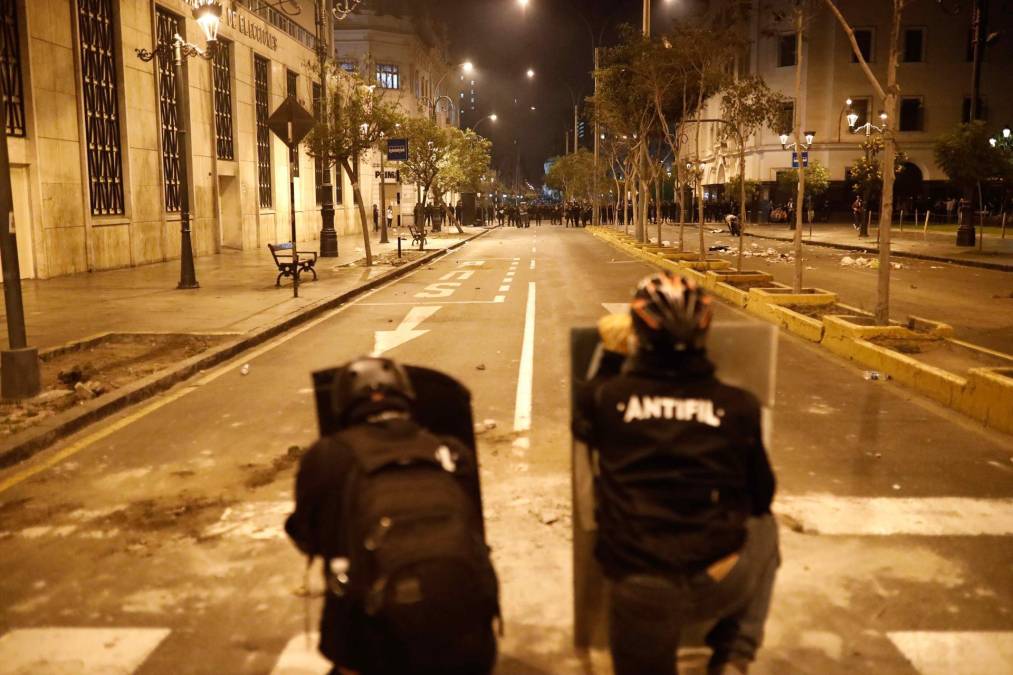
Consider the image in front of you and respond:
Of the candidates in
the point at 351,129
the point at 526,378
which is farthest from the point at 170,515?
the point at 351,129

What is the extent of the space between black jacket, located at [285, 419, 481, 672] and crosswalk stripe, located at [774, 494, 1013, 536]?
369 cm

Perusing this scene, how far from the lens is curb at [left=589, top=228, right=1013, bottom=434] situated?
312 inches

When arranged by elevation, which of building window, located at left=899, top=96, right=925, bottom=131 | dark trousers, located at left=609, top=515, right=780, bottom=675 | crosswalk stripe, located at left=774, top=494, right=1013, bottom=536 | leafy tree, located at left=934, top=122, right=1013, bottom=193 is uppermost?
building window, located at left=899, top=96, right=925, bottom=131

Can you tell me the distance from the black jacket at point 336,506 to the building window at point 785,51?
5893 centimetres

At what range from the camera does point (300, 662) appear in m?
3.94

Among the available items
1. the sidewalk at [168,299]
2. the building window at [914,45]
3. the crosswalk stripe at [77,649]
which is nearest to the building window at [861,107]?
the building window at [914,45]

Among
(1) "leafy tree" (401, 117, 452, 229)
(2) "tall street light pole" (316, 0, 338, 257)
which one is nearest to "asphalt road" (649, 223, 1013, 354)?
(2) "tall street light pole" (316, 0, 338, 257)

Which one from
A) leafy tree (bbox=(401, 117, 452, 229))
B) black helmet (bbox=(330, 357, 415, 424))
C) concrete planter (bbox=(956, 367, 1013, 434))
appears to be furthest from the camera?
leafy tree (bbox=(401, 117, 452, 229))

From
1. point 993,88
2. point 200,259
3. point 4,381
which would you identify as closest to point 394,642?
point 4,381

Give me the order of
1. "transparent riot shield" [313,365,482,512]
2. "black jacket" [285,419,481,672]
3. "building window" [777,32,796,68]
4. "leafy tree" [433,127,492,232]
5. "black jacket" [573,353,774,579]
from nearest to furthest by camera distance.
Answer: "black jacket" [285,419,481,672], "black jacket" [573,353,774,579], "transparent riot shield" [313,365,482,512], "leafy tree" [433,127,492,232], "building window" [777,32,796,68]

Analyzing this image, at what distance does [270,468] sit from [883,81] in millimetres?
57481

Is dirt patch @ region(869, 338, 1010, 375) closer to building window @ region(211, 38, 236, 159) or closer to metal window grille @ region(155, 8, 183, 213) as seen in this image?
metal window grille @ region(155, 8, 183, 213)

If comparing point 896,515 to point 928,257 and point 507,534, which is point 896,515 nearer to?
point 507,534

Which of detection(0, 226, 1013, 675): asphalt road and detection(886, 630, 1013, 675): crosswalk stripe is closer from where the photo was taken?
detection(886, 630, 1013, 675): crosswalk stripe
